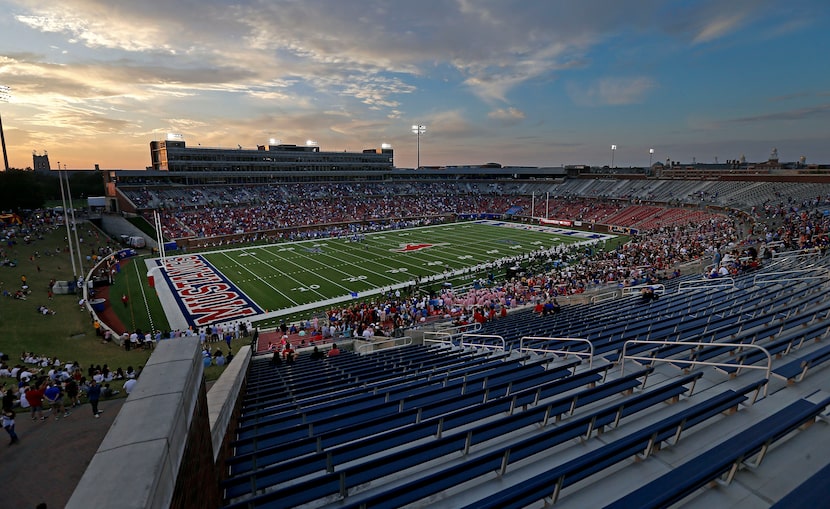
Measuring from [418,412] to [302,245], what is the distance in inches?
1659

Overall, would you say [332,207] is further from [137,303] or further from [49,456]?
[49,456]

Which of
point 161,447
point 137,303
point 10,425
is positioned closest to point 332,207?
point 137,303

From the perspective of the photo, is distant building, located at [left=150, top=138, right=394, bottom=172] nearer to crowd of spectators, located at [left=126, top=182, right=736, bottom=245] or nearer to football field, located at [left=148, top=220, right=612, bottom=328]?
crowd of spectators, located at [left=126, top=182, right=736, bottom=245]

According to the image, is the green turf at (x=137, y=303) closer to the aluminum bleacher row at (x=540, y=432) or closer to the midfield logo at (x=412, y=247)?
the aluminum bleacher row at (x=540, y=432)

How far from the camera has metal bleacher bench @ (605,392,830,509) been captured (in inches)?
111

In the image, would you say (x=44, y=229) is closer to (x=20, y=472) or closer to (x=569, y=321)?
(x=20, y=472)

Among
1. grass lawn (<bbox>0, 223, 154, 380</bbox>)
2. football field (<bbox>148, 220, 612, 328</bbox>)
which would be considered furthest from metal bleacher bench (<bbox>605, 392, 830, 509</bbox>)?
football field (<bbox>148, 220, 612, 328</bbox>)

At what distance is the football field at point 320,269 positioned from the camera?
27250 millimetres

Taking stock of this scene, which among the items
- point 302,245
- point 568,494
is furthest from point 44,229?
point 568,494

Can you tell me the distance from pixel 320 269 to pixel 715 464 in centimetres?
3375

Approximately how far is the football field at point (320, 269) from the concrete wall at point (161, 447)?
22.7 m

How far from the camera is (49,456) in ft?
31.0

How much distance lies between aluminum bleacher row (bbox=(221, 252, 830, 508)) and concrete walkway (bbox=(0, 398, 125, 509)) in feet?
13.9

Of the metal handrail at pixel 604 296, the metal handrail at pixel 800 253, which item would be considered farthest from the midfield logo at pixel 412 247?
the metal handrail at pixel 800 253
